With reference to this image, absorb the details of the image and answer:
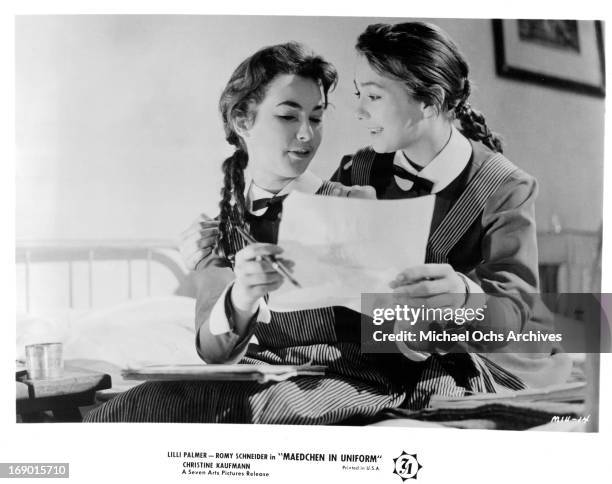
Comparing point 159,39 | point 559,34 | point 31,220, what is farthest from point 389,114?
point 31,220

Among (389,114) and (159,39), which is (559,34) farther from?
(159,39)

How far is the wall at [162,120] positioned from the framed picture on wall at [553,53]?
0.02m

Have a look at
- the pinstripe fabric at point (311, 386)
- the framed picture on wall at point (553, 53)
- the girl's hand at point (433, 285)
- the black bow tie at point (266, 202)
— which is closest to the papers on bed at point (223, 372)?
the pinstripe fabric at point (311, 386)

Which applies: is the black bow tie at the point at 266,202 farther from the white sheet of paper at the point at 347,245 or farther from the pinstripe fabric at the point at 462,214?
the pinstripe fabric at the point at 462,214

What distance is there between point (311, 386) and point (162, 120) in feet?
2.25

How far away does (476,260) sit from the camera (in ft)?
4.16

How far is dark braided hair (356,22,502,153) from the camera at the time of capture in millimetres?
1269

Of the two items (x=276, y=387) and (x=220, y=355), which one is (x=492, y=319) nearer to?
(x=276, y=387)

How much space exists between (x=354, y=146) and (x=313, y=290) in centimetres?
34

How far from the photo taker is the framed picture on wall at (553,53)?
1293 mm

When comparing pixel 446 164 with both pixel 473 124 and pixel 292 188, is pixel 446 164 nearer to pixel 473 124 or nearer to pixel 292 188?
pixel 473 124

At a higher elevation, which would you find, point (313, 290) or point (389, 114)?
point (389, 114)

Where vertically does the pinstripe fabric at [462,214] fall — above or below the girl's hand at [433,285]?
above

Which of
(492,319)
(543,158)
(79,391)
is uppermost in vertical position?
(543,158)
